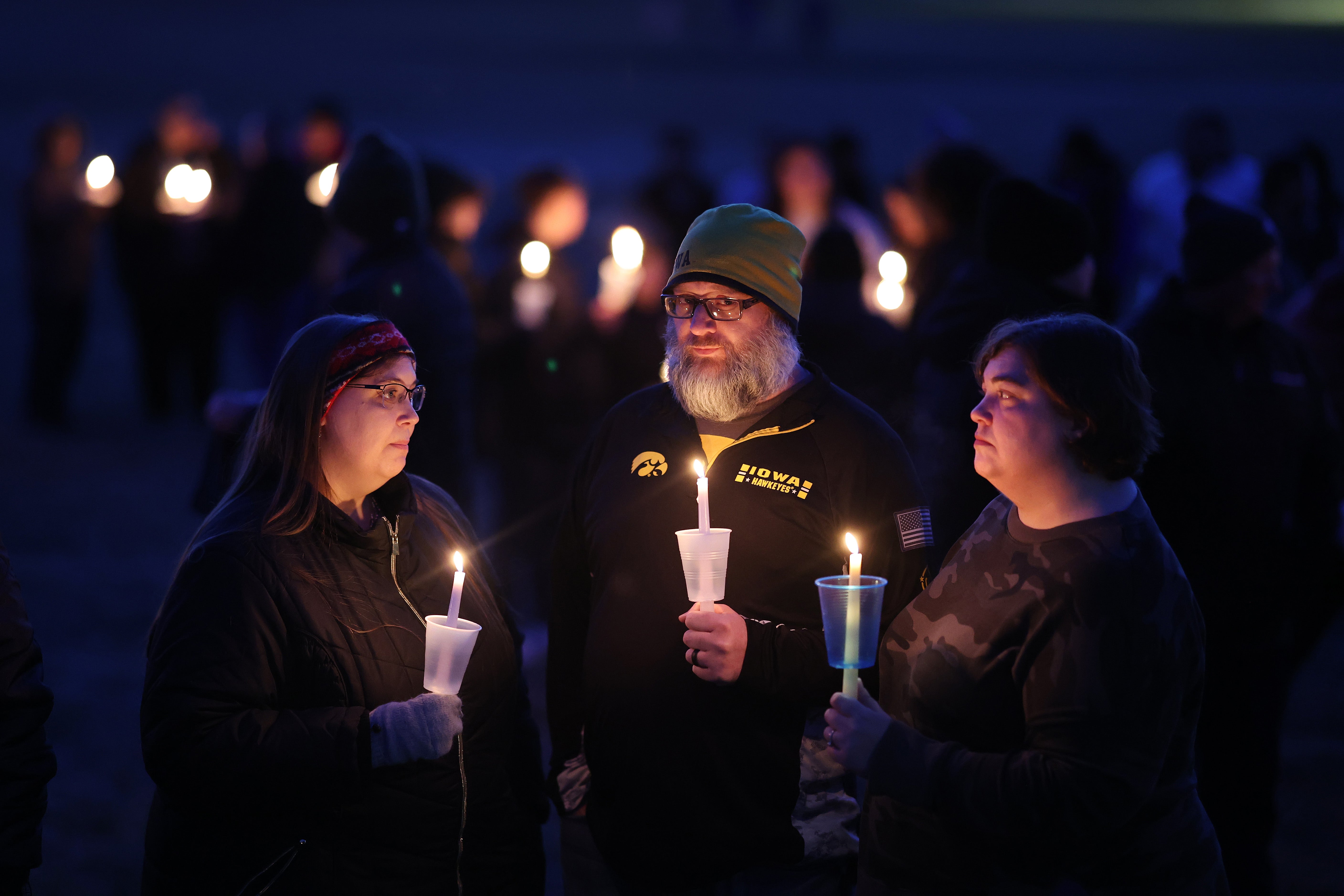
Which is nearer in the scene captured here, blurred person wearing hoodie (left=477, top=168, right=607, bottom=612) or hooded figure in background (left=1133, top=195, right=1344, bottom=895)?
hooded figure in background (left=1133, top=195, right=1344, bottom=895)

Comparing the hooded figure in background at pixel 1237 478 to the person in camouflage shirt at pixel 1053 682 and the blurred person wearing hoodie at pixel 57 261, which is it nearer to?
the person in camouflage shirt at pixel 1053 682

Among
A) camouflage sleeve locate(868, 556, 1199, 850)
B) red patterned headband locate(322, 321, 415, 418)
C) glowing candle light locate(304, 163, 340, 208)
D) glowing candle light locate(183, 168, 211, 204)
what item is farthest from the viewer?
glowing candle light locate(183, 168, 211, 204)

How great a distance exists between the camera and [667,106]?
96.0ft

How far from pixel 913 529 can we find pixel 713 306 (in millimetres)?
768

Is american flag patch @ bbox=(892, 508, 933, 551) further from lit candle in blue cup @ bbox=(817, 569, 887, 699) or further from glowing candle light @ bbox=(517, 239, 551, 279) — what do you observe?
glowing candle light @ bbox=(517, 239, 551, 279)

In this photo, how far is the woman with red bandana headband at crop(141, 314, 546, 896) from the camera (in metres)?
2.62

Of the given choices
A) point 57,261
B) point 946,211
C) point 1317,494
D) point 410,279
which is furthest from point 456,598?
point 57,261

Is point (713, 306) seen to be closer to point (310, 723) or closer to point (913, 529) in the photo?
point (913, 529)

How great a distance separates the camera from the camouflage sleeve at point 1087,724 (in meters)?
2.31

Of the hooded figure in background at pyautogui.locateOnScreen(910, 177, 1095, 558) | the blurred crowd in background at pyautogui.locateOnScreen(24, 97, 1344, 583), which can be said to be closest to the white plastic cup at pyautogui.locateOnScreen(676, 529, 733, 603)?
the blurred crowd in background at pyautogui.locateOnScreen(24, 97, 1344, 583)

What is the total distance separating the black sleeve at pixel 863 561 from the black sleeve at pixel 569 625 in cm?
61

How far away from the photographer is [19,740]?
8.38 ft

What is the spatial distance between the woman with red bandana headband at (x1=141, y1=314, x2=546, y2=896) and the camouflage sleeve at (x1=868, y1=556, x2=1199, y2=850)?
44.6 inches

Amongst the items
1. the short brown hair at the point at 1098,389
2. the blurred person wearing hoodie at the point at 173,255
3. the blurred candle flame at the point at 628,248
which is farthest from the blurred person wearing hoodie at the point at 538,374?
the blurred person wearing hoodie at the point at 173,255
